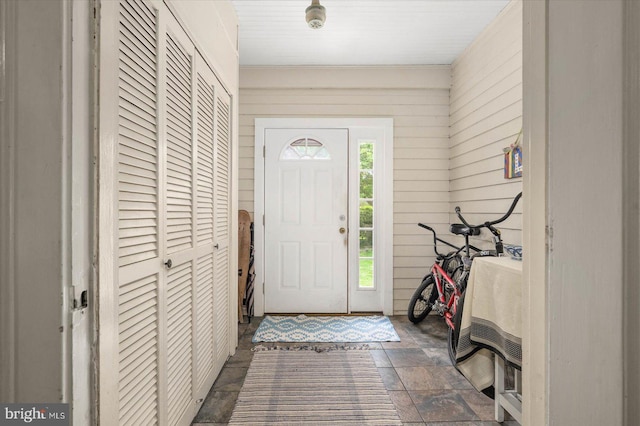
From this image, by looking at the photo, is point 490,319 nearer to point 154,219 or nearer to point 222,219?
point 154,219

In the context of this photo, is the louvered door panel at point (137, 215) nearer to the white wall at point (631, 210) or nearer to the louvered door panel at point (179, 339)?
the louvered door panel at point (179, 339)

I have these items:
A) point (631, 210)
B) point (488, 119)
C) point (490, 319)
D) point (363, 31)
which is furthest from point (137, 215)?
point (488, 119)

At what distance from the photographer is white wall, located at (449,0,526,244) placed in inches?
92.2

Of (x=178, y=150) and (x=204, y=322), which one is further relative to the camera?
(x=204, y=322)

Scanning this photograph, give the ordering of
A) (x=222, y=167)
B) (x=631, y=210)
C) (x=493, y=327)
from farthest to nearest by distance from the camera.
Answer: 1. (x=222, y=167)
2. (x=493, y=327)
3. (x=631, y=210)

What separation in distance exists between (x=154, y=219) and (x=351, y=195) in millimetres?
2396

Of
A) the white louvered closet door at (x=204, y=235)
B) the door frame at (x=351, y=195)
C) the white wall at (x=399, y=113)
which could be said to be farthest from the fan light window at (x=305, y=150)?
the white louvered closet door at (x=204, y=235)

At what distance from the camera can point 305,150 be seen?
3.45m

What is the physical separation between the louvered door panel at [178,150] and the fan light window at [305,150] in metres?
1.82

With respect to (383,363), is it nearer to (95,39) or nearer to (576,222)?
(576,222)

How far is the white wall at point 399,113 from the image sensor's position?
3416 millimetres

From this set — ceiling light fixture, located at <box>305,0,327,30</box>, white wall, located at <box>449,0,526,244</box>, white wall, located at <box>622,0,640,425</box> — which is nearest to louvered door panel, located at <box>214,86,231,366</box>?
ceiling light fixture, located at <box>305,0,327,30</box>

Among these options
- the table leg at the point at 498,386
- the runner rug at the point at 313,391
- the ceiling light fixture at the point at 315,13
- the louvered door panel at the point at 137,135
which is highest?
the ceiling light fixture at the point at 315,13

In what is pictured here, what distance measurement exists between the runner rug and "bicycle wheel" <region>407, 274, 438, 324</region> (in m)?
0.80
